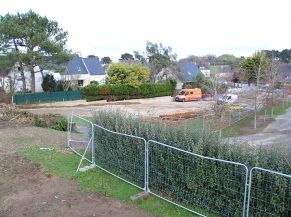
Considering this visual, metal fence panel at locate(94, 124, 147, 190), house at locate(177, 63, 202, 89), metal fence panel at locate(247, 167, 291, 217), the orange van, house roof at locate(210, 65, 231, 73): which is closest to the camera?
metal fence panel at locate(247, 167, 291, 217)

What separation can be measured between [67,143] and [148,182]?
5.56 metres

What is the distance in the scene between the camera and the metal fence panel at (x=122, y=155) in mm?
7796

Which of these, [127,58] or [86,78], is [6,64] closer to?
[86,78]

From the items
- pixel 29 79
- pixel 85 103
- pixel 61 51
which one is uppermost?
pixel 61 51

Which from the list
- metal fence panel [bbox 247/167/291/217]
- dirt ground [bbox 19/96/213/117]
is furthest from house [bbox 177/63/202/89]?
metal fence panel [bbox 247/167/291/217]

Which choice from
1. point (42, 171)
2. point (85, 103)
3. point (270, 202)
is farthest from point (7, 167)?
point (85, 103)

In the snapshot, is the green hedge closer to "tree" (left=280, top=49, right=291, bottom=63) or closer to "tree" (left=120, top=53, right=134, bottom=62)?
"tree" (left=120, top=53, right=134, bottom=62)

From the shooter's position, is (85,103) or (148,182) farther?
(85,103)

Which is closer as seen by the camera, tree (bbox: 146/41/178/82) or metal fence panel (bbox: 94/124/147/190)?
metal fence panel (bbox: 94/124/147/190)

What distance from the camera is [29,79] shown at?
165 ft

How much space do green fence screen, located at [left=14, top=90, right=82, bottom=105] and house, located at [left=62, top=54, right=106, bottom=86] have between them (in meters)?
10.2

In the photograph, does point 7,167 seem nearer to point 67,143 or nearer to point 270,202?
point 67,143

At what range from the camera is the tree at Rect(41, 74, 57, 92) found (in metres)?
49.5

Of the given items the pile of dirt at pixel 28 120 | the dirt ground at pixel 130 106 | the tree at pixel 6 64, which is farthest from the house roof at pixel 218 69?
the tree at pixel 6 64
